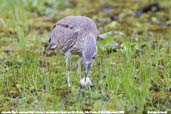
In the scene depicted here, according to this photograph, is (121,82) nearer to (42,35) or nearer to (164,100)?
(164,100)

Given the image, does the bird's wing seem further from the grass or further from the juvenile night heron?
the grass

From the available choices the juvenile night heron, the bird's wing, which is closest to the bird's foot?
the juvenile night heron

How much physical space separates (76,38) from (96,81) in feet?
1.94

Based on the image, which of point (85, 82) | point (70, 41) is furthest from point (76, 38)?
point (85, 82)

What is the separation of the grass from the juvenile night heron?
0.82 feet

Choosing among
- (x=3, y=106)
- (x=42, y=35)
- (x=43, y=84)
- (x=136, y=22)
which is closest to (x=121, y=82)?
(x=43, y=84)

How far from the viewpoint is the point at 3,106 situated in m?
5.93

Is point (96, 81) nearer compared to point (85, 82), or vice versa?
point (85, 82)

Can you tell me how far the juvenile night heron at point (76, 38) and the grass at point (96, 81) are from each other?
0.25 metres

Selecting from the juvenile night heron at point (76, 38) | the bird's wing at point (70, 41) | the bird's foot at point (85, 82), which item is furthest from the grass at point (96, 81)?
the bird's wing at point (70, 41)

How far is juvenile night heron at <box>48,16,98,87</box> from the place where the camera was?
643cm

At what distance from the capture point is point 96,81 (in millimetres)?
6613

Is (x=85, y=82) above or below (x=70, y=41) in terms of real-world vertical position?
below

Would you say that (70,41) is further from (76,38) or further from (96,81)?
(96,81)
